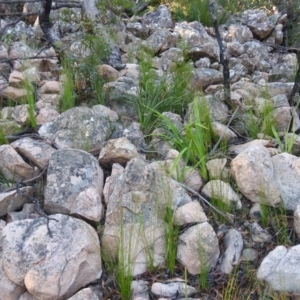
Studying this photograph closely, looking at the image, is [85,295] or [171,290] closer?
[85,295]

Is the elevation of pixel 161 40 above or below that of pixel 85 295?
above

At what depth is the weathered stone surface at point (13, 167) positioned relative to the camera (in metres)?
2.62

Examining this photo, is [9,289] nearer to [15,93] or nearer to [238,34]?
[15,93]

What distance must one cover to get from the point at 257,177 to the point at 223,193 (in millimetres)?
171

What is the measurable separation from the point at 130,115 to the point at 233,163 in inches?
33.2

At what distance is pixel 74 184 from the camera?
250 cm

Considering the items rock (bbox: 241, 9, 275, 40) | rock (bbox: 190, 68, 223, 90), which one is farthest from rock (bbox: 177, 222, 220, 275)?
rock (bbox: 241, 9, 275, 40)

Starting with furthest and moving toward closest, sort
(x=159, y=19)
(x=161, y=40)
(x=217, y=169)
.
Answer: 1. (x=159, y=19)
2. (x=161, y=40)
3. (x=217, y=169)

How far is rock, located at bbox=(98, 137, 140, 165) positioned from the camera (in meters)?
2.62

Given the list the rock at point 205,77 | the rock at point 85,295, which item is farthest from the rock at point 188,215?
the rock at point 205,77

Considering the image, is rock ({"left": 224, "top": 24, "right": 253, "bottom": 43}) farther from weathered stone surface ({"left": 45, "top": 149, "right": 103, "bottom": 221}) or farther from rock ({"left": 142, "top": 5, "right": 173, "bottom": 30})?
weathered stone surface ({"left": 45, "top": 149, "right": 103, "bottom": 221})

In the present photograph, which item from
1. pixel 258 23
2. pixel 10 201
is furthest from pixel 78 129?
pixel 258 23

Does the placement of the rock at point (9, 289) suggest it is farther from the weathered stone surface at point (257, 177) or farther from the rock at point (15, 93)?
the rock at point (15, 93)

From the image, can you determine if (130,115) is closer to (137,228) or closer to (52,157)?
(52,157)
